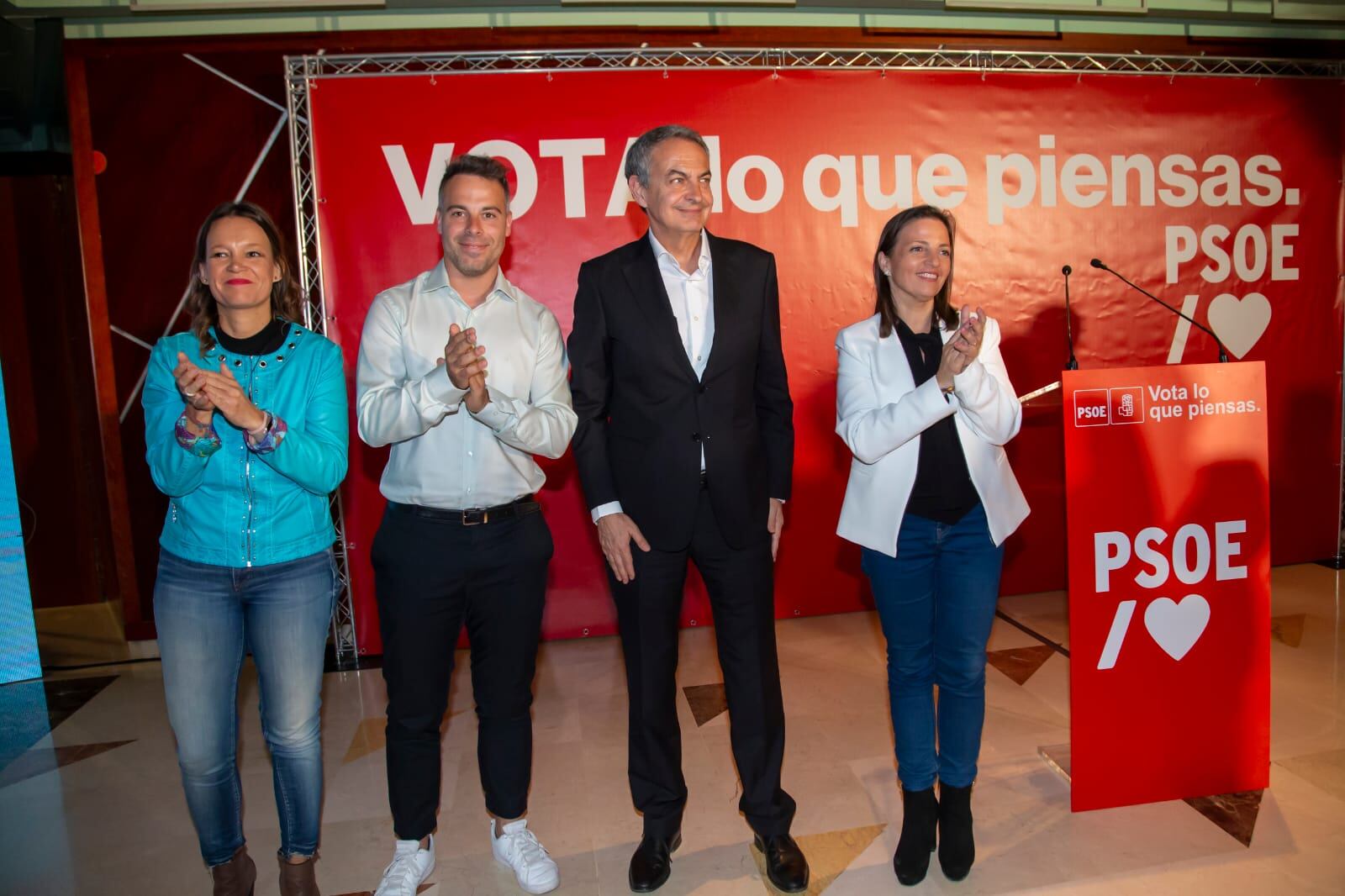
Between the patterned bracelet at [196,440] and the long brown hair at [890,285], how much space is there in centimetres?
154

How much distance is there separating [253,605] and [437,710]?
19.8 inches

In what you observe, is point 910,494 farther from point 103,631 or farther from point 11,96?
point 11,96

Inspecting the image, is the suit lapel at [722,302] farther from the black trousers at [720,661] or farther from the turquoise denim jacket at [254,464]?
the turquoise denim jacket at [254,464]

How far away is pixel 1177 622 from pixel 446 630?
6.35 ft

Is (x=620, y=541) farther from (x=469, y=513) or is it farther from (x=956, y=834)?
(x=956, y=834)

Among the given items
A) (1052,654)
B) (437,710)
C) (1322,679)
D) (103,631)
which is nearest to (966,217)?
(1052,654)

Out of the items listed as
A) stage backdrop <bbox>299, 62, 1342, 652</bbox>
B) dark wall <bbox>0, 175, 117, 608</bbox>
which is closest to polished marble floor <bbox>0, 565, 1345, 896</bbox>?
stage backdrop <bbox>299, 62, 1342, 652</bbox>

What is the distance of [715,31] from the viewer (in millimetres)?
4438

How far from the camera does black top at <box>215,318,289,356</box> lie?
1965mm

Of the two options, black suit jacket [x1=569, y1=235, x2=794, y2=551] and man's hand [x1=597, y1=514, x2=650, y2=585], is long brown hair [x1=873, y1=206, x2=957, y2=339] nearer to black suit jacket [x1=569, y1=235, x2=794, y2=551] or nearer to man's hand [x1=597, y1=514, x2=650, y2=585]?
black suit jacket [x1=569, y1=235, x2=794, y2=551]

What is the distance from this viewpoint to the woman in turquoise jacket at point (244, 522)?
188cm

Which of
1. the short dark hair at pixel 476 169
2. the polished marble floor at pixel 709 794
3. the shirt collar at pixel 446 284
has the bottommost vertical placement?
the polished marble floor at pixel 709 794

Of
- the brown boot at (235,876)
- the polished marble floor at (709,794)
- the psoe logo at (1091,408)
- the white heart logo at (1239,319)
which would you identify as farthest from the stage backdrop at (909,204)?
the brown boot at (235,876)

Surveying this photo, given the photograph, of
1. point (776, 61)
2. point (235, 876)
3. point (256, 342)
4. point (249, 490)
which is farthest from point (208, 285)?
point (776, 61)
